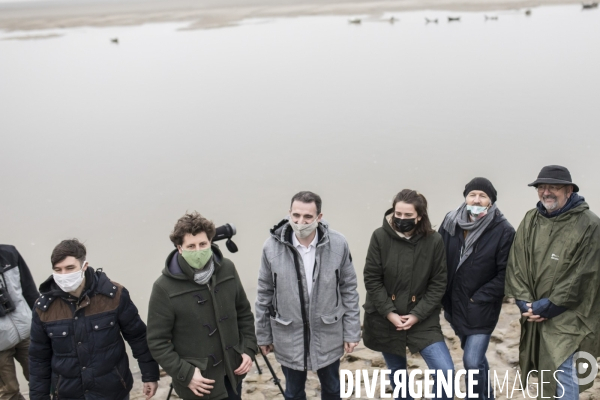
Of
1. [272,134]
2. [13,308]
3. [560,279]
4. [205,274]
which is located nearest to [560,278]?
[560,279]

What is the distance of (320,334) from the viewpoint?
398 centimetres

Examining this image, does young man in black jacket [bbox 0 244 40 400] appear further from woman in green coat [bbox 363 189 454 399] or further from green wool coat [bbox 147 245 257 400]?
woman in green coat [bbox 363 189 454 399]

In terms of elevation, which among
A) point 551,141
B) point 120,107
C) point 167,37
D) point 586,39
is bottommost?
point 551,141

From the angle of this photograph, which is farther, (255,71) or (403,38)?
(403,38)

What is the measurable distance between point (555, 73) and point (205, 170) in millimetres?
9596

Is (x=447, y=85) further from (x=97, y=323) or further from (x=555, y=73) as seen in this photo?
(x=97, y=323)

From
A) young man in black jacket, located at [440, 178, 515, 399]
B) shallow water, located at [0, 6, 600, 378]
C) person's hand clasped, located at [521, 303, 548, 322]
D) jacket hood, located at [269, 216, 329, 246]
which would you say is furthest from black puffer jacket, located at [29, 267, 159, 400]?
shallow water, located at [0, 6, 600, 378]

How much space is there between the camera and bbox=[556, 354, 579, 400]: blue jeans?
380cm

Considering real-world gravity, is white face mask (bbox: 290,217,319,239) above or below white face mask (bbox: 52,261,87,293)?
above

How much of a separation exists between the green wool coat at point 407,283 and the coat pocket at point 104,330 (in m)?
1.68

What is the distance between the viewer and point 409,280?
407 cm

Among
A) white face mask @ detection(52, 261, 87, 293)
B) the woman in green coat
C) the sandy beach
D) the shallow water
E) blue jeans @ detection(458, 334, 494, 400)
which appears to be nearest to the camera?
white face mask @ detection(52, 261, 87, 293)

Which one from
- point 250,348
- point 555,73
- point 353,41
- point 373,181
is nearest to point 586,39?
point 555,73

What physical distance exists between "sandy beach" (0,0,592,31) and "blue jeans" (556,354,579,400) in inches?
1128
